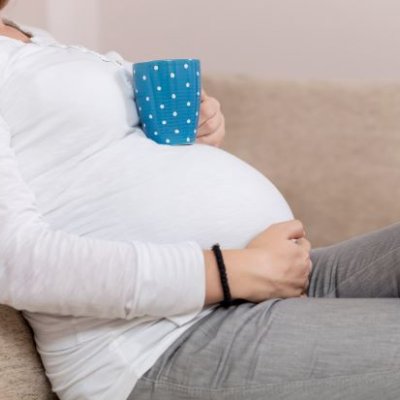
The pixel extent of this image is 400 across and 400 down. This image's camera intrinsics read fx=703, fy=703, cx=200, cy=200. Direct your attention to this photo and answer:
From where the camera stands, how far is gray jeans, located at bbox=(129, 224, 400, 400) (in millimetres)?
727

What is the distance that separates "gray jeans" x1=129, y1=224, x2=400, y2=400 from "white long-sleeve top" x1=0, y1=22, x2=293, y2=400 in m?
0.03

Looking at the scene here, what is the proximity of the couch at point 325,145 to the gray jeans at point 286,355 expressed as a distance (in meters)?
0.78

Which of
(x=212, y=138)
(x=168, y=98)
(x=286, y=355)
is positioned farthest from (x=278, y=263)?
(x=212, y=138)

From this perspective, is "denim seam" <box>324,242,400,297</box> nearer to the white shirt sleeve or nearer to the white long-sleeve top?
the white long-sleeve top

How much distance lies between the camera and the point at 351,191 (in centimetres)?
159

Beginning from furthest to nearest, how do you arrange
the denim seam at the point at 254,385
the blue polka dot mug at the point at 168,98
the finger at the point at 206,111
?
the finger at the point at 206,111
the blue polka dot mug at the point at 168,98
the denim seam at the point at 254,385

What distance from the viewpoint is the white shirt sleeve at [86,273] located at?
76 cm

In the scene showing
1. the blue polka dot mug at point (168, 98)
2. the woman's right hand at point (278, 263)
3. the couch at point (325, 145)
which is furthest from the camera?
the couch at point (325, 145)

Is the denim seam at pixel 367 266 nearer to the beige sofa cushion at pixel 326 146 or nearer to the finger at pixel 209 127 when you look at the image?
the finger at pixel 209 127

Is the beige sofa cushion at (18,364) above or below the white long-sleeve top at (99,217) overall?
below

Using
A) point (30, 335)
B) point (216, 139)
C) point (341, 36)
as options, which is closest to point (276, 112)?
point (341, 36)

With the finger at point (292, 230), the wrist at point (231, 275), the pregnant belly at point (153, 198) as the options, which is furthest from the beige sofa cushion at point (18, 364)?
the finger at point (292, 230)

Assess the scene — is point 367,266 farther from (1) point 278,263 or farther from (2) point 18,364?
(2) point 18,364

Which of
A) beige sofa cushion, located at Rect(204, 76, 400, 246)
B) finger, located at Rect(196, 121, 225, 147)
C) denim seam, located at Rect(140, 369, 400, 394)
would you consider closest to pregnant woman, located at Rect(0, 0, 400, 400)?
denim seam, located at Rect(140, 369, 400, 394)
